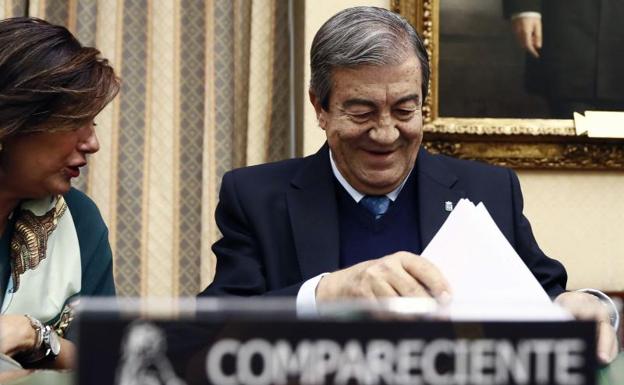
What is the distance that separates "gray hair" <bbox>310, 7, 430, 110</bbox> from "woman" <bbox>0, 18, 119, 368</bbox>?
1.85ft

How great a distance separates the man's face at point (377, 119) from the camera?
6.32 ft

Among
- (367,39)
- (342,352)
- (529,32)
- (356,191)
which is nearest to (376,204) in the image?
(356,191)

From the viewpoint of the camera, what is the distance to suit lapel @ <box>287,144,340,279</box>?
1.98m

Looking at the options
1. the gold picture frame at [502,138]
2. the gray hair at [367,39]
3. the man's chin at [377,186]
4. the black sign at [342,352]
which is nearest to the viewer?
the black sign at [342,352]

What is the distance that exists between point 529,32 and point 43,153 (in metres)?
2.13

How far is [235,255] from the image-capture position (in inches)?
78.3

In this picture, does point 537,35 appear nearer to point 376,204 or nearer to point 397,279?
point 376,204

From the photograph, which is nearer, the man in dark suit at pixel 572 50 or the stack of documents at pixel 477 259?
the stack of documents at pixel 477 259

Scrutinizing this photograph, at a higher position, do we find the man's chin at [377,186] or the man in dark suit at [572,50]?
the man in dark suit at [572,50]

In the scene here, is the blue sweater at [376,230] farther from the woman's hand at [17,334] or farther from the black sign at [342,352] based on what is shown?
the black sign at [342,352]

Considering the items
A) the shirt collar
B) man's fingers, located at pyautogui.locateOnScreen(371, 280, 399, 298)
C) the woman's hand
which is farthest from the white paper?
man's fingers, located at pyautogui.locateOnScreen(371, 280, 399, 298)

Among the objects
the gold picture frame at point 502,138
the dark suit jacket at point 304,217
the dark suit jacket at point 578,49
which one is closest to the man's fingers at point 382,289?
the dark suit jacket at point 304,217

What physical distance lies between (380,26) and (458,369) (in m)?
1.31

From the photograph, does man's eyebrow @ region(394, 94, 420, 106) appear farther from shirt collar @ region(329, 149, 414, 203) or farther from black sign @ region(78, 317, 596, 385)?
black sign @ region(78, 317, 596, 385)
